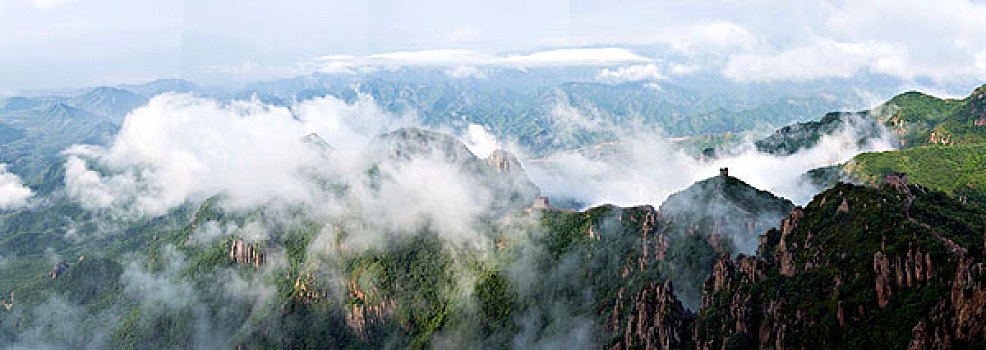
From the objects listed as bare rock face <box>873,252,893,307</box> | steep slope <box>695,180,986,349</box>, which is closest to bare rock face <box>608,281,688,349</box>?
steep slope <box>695,180,986,349</box>

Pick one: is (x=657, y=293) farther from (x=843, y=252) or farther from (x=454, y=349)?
(x=454, y=349)

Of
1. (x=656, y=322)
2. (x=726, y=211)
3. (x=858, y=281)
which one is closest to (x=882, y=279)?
(x=858, y=281)

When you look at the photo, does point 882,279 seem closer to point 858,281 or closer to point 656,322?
point 858,281

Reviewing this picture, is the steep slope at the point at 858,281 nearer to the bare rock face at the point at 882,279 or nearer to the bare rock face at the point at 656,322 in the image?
the bare rock face at the point at 882,279

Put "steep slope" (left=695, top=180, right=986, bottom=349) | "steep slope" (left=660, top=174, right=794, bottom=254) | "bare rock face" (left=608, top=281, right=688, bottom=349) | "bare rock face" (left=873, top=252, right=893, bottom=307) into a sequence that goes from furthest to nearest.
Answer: "steep slope" (left=660, top=174, right=794, bottom=254) < "bare rock face" (left=608, top=281, right=688, bottom=349) < "bare rock face" (left=873, top=252, right=893, bottom=307) < "steep slope" (left=695, top=180, right=986, bottom=349)

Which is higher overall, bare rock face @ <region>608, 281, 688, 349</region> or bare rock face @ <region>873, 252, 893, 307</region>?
bare rock face @ <region>873, 252, 893, 307</region>

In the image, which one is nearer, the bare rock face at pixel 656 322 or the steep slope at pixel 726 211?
the bare rock face at pixel 656 322

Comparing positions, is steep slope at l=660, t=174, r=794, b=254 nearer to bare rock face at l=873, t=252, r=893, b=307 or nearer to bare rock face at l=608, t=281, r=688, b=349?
bare rock face at l=608, t=281, r=688, b=349

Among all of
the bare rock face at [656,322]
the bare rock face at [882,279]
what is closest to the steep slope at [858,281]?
the bare rock face at [882,279]
